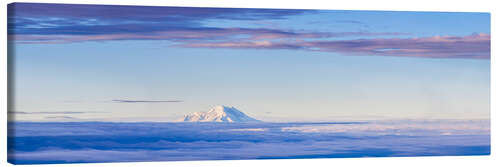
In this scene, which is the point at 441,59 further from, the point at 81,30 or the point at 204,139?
the point at 81,30

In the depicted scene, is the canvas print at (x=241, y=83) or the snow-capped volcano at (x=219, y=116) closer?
the canvas print at (x=241, y=83)

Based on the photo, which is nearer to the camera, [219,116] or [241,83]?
[219,116]

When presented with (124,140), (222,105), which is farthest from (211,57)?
(124,140)

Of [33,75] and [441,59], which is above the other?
[441,59]

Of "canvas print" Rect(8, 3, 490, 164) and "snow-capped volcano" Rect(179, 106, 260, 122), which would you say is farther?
"snow-capped volcano" Rect(179, 106, 260, 122)
